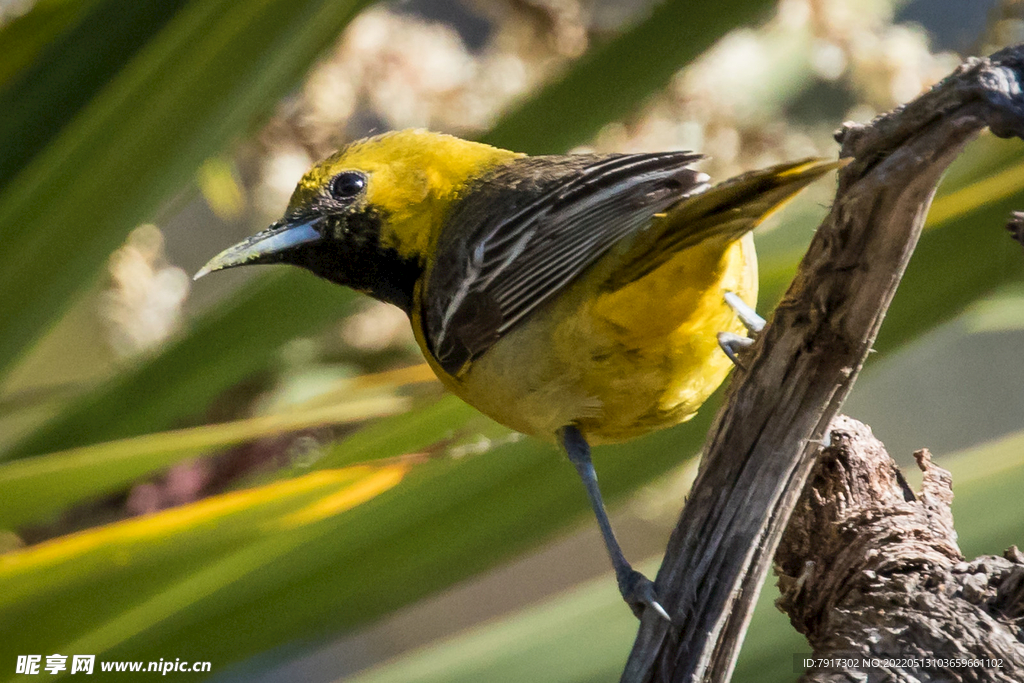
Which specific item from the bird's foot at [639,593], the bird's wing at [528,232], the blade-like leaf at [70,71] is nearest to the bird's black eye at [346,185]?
the bird's wing at [528,232]

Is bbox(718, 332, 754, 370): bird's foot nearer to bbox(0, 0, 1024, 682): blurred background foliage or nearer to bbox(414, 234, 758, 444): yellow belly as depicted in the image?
bbox(414, 234, 758, 444): yellow belly

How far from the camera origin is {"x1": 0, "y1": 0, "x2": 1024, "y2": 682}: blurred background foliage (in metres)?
1.41

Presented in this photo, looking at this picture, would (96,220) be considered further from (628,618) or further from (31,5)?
(628,618)

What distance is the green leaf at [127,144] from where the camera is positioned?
1421 mm

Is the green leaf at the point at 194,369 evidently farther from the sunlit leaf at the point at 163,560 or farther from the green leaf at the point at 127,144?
the sunlit leaf at the point at 163,560

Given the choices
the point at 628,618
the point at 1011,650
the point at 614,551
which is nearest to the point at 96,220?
the point at 614,551

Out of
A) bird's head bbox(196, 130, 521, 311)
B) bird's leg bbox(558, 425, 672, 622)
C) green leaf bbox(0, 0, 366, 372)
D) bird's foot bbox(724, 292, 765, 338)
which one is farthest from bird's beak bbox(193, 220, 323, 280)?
bird's foot bbox(724, 292, 765, 338)

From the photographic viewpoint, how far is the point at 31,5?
165cm

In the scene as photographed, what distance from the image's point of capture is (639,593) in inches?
37.3

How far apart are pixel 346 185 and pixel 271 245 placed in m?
0.15

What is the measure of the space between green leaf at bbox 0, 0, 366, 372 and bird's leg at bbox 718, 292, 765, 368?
31.0 inches

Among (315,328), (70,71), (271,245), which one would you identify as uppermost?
(70,71)

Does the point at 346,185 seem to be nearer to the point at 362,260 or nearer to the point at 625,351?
the point at 362,260

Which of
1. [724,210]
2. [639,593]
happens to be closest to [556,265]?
[724,210]
